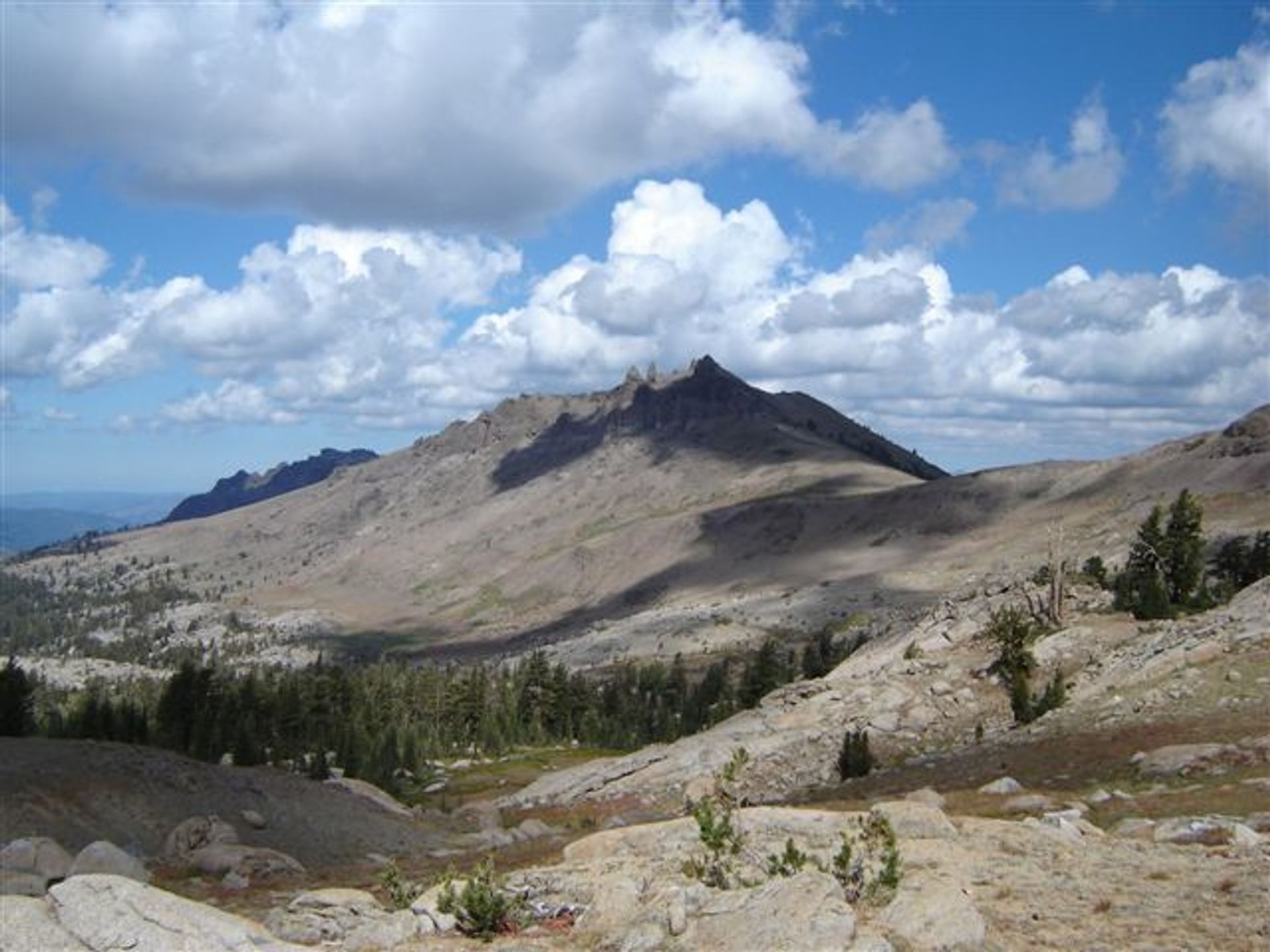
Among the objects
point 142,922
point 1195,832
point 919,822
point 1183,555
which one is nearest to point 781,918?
point 919,822

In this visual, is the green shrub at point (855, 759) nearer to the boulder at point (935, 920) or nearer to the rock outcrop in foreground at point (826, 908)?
the rock outcrop in foreground at point (826, 908)

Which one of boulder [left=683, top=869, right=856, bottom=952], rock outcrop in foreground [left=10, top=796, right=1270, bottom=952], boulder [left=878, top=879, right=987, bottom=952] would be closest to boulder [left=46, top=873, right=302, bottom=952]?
rock outcrop in foreground [left=10, top=796, right=1270, bottom=952]

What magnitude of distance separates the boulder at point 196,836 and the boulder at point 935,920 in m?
43.9

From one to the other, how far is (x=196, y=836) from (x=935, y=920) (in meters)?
46.8

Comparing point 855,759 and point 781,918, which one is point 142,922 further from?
point 855,759

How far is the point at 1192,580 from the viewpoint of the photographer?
3406 inches

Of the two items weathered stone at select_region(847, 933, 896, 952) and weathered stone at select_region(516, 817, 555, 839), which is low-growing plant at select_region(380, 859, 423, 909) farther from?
weathered stone at select_region(516, 817, 555, 839)

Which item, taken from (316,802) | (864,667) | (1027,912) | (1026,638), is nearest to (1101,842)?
(1027,912)

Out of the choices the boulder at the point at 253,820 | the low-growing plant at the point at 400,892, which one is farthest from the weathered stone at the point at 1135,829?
the boulder at the point at 253,820

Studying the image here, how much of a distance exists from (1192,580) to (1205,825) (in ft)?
215

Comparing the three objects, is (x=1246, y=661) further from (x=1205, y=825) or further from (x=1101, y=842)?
(x=1101, y=842)

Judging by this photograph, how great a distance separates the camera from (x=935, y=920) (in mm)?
19547

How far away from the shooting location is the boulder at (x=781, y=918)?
18609 mm

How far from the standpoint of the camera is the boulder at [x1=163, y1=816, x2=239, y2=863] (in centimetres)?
5394
